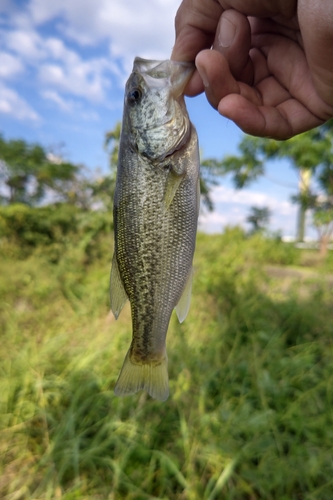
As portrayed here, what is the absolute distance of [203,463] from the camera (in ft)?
9.24

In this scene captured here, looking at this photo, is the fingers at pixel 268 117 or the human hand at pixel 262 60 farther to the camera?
the fingers at pixel 268 117

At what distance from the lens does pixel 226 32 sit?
1617 millimetres

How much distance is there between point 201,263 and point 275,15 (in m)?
5.19

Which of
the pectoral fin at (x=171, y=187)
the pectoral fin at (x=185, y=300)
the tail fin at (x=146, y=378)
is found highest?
the pectoral fin at (x=171, y=187)

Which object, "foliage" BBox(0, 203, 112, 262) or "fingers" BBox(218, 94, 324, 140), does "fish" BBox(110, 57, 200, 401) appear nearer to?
"fingers" BBox(218, 94, 324, 140)

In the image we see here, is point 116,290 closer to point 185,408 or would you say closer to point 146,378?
point 146,378

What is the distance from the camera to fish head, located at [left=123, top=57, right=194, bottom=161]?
64.1 inches

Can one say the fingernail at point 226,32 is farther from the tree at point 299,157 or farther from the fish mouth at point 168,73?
the tree at point 299,157

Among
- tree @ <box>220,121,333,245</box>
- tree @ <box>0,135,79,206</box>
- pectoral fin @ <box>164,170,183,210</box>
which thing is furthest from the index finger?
tree @ <box>0,135,79,206</box>

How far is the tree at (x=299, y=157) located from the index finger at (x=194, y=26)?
393 inches

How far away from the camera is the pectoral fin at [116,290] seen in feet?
5.19

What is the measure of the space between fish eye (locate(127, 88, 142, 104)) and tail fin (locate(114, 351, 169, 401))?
3.83ft

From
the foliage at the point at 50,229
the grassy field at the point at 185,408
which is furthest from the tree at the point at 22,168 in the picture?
the grassy field at the point at 185,408

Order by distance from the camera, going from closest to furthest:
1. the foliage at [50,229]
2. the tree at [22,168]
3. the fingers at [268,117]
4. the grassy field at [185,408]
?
the fingers at [268,117] → the grassy field at [185,408] → the foliage at [50,229] → the tree at [22,168]
